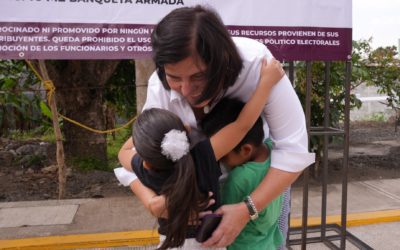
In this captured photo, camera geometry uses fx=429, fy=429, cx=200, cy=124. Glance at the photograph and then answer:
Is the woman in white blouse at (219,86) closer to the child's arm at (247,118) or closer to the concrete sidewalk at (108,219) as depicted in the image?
the child's arm at (247,118)

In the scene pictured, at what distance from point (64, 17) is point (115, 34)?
252 mm

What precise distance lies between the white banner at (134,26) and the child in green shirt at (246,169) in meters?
0.94

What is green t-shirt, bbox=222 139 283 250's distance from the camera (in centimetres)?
138

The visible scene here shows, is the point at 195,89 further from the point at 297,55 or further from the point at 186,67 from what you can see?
the point at 297,55

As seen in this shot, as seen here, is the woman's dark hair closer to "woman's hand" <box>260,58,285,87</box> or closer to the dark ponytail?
"woman's hand" <box>260,58,285,87</box>

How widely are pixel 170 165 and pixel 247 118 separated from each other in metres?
0.31

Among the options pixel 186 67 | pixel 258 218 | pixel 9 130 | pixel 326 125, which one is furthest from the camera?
pixel 9 130

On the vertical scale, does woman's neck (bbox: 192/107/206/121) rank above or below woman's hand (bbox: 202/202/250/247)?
above

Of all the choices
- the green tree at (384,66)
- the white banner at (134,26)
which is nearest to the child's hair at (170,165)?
the white banner at (134,26)

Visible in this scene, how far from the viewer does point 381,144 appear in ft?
21.6

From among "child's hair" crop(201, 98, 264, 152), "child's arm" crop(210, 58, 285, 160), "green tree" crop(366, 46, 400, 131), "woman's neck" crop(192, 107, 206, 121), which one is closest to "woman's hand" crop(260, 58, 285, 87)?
"child's arm" crop(210, 58, 285, 160)

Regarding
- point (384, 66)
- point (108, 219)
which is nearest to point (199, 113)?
point (108, 219)

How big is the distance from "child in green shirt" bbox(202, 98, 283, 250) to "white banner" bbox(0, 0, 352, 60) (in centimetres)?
94

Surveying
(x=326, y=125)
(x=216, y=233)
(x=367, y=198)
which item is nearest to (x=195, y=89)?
(x=216, y=233)
